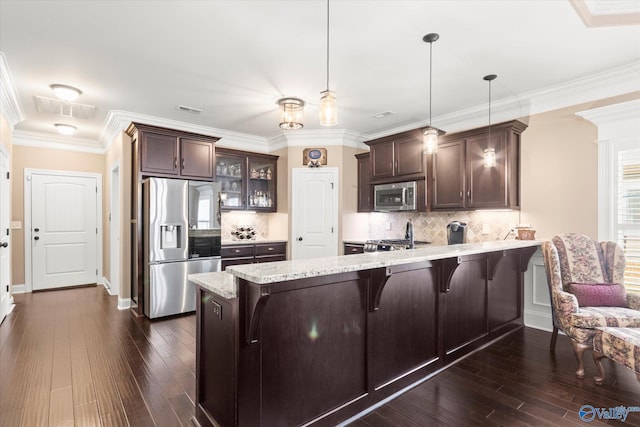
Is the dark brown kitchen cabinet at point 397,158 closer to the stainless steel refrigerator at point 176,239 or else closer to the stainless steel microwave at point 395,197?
the stainless steel microwave at point 395,197

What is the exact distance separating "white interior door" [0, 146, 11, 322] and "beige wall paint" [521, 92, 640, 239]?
6.18 m

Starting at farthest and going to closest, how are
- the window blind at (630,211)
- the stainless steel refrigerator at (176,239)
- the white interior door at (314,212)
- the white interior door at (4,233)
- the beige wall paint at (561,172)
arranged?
the white interior door at (314,212) → the stainless steel refrigerator at (176,239) → the white interior door at (4,233) → the beige wall paint at (561,172) → the window blind at (630,211)

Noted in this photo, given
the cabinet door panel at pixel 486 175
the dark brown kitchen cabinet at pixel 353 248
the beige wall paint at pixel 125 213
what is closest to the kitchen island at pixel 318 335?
the cabinet door panel at pixel 486 175

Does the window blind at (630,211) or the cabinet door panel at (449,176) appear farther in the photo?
the cabinet door panel at (449,176)

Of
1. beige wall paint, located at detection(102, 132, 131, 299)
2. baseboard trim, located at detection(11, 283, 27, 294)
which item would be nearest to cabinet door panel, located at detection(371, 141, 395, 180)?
beige wall paint, located at detection(102, 132, 131, 299)

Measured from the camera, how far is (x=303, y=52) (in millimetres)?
2838

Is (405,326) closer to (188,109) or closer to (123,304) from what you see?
(188,109)

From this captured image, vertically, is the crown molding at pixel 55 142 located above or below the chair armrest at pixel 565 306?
above

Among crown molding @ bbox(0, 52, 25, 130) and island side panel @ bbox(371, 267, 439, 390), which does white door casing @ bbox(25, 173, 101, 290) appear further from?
island side panel @ bbox(371, 267, 439, 390)

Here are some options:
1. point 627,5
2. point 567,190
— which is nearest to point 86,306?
point 567,190

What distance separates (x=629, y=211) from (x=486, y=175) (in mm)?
1325

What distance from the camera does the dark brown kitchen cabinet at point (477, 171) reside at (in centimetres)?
373

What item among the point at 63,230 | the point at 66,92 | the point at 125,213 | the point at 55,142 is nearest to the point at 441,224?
the point at 125,213

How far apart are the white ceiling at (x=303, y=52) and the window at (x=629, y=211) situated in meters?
0.73
